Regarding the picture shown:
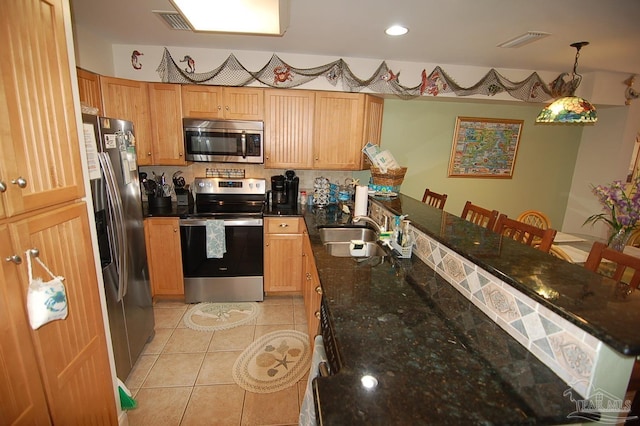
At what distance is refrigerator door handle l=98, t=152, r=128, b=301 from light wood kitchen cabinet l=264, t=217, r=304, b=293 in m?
1.22

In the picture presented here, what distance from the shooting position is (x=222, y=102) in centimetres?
283

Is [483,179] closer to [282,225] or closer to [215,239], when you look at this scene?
[282,225]

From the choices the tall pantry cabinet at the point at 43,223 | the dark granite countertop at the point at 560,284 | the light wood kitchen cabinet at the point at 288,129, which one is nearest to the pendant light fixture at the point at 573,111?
the dark granite countertop at the point at 560,284

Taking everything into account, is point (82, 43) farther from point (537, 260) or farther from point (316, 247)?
point (537, 260)

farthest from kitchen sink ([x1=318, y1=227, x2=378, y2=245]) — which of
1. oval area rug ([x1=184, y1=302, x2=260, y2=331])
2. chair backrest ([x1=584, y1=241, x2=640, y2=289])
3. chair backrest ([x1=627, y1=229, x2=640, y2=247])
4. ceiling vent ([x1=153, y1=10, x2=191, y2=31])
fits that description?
chair backrest ([x1=627, y1=229, x2=640, y2=247])

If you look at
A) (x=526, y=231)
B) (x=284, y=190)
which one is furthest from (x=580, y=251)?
(x=284, y=190)

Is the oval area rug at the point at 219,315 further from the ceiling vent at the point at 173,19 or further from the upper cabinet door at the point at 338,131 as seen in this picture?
the ceiling vent at the point at 173,19

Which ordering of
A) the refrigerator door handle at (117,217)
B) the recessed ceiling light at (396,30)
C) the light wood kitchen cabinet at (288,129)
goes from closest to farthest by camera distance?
1. the refrigerator door handle at (117,217)
2. the recessed ceiling light at (396,30)
3. the light wood kitchen cabinet at (288,129)

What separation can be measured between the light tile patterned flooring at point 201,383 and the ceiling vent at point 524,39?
298 cm

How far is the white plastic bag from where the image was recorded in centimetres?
92

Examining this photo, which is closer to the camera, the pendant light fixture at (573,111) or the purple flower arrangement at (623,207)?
the purple flower arrangement at (623,207)

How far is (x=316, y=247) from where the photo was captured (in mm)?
1893

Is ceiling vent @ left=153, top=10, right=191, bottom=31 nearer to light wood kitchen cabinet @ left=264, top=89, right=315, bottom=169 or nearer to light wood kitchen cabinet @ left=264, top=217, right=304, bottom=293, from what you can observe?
light wood kitchen cabinet @ left=264, top=89, right=315, bottom=169

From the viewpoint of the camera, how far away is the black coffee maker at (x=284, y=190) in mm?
3037
